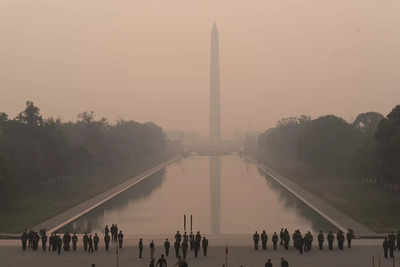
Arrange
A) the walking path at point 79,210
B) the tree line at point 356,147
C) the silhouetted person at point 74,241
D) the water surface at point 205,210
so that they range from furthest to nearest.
Answer: the tree line at point 356,147, the water surface at point 205,210, the walking path at point 79,210, the silhouetted person at point 74,241

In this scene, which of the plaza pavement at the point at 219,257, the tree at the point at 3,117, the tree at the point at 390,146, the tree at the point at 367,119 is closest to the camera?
the plaza pavement at the point at 219,257

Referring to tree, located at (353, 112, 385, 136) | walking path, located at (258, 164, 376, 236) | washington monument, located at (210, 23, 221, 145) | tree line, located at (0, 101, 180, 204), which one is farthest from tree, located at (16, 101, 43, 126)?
washington monument, located at (210, 23, 221, 145)

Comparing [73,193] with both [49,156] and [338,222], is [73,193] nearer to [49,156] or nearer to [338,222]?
[49,156]

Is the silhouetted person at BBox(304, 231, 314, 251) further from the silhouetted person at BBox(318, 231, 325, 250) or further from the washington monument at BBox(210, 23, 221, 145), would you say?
the washington monument at BBox(210, 23, 221, 145)

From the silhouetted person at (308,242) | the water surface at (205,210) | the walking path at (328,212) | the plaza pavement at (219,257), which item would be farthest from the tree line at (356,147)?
the silhouetted person at (308,242)

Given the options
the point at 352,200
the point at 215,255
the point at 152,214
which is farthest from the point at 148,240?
the point at 352,200

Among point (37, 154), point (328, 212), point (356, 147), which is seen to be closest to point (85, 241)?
point (328, 212)

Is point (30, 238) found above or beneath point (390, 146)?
beneath

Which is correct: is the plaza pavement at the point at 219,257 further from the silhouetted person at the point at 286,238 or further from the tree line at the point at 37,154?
the tree line at the point at 37,154

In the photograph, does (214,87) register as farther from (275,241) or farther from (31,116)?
(275,241)

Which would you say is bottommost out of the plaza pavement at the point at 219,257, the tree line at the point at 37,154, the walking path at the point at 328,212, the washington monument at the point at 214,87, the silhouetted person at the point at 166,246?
the plaza pavement at the point at 219,257
